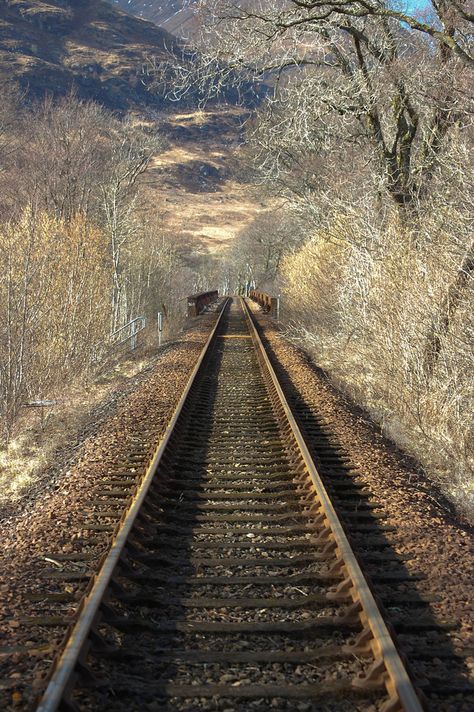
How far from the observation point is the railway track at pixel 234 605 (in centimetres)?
300

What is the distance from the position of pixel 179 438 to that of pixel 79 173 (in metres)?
21.1

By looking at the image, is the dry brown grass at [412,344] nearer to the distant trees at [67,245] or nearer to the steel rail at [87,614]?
the steel rail at [87,614]

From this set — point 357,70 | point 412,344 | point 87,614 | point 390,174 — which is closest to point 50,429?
point 412,344

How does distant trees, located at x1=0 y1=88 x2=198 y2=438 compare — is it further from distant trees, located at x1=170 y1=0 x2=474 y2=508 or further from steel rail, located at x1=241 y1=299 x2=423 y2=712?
steel rail, located at x1=241 y1=299 x2=423 y2=712

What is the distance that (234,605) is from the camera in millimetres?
3842

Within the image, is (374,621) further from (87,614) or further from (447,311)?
(447,311)

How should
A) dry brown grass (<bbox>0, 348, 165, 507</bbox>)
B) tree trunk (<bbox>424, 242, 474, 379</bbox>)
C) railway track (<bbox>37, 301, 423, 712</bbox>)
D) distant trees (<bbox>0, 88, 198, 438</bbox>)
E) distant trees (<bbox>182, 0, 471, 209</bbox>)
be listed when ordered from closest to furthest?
1. railway track (<bbox>37, 301, 423, 712</bbox>)
2. dry brown grass (<bbox>0, 348, 165, 507</bbox>)
3. tree trunk (<bbox>424, 242, 474, 379</bbox>)
4. distant trees (<bbox>182, 0, 471, 209</bbox>)
5. distant trees (<bbox>0, 88, 198, 438</bbox>)

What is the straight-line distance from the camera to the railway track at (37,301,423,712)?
9.83 feet

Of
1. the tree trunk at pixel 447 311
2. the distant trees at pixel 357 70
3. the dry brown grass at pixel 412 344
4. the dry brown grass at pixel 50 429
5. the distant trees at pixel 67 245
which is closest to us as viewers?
the dry brown grass at pixel 412 344

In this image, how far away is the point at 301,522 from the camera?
525cm

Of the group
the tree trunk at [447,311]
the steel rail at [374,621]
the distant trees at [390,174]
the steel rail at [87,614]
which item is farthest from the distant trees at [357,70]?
the steel rail at [87,614]

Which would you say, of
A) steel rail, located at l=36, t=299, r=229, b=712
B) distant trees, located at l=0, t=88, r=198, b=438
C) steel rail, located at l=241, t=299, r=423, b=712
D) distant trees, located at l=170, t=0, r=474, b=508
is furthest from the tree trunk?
distant trees, located at l=0, t=88, r=198, b=438

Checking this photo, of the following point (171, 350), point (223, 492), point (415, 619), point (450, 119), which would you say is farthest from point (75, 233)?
point (415, 619)

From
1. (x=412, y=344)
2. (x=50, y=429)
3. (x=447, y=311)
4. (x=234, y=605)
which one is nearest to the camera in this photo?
(x=234, y=605)
